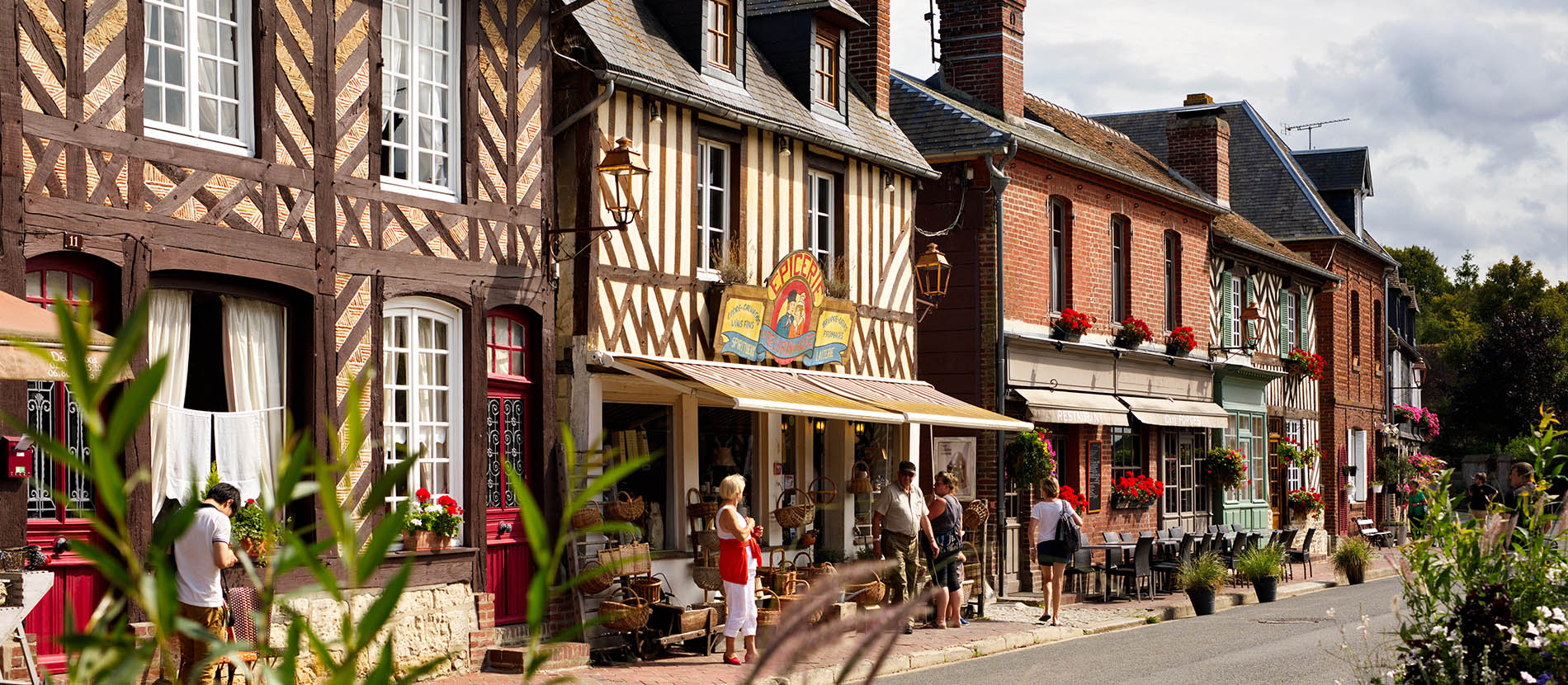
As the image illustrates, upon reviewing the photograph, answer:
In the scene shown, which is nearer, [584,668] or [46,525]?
[46,525]

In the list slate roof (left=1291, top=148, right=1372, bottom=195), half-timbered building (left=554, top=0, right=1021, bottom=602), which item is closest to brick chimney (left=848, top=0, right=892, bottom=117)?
half-timbered building (left=554, top=0, right=1021, bottom=602)

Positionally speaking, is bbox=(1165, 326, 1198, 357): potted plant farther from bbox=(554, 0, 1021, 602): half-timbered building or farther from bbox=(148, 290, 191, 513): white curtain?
bbox=(148, 290, 191, 513): white curtain

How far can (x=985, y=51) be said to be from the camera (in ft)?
70.6

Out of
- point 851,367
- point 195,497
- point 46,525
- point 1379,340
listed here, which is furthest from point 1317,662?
point 1379,340

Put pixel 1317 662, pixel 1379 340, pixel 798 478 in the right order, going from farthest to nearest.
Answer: pixel 1379 340, pixel 798 478, pixel 1317 662

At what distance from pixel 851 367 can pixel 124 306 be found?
8661 mm

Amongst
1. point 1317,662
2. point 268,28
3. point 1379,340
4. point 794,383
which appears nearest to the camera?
point 268,28

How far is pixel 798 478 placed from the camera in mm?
16250

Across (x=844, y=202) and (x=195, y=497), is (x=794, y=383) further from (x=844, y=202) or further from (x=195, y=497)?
(x=195, y=497)

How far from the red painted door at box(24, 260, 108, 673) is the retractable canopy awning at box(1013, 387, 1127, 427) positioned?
12229mm

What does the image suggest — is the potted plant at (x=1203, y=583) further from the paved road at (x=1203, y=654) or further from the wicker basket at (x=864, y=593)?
the wicker basket at (x=864, y=593)

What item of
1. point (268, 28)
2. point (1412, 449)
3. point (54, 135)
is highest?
point (268, 28)

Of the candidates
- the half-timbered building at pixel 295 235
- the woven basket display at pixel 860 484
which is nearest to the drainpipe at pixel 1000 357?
the woven basket display at pixel 860 484

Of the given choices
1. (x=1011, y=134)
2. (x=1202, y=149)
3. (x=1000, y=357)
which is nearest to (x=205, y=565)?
(x=1000, y=357)
